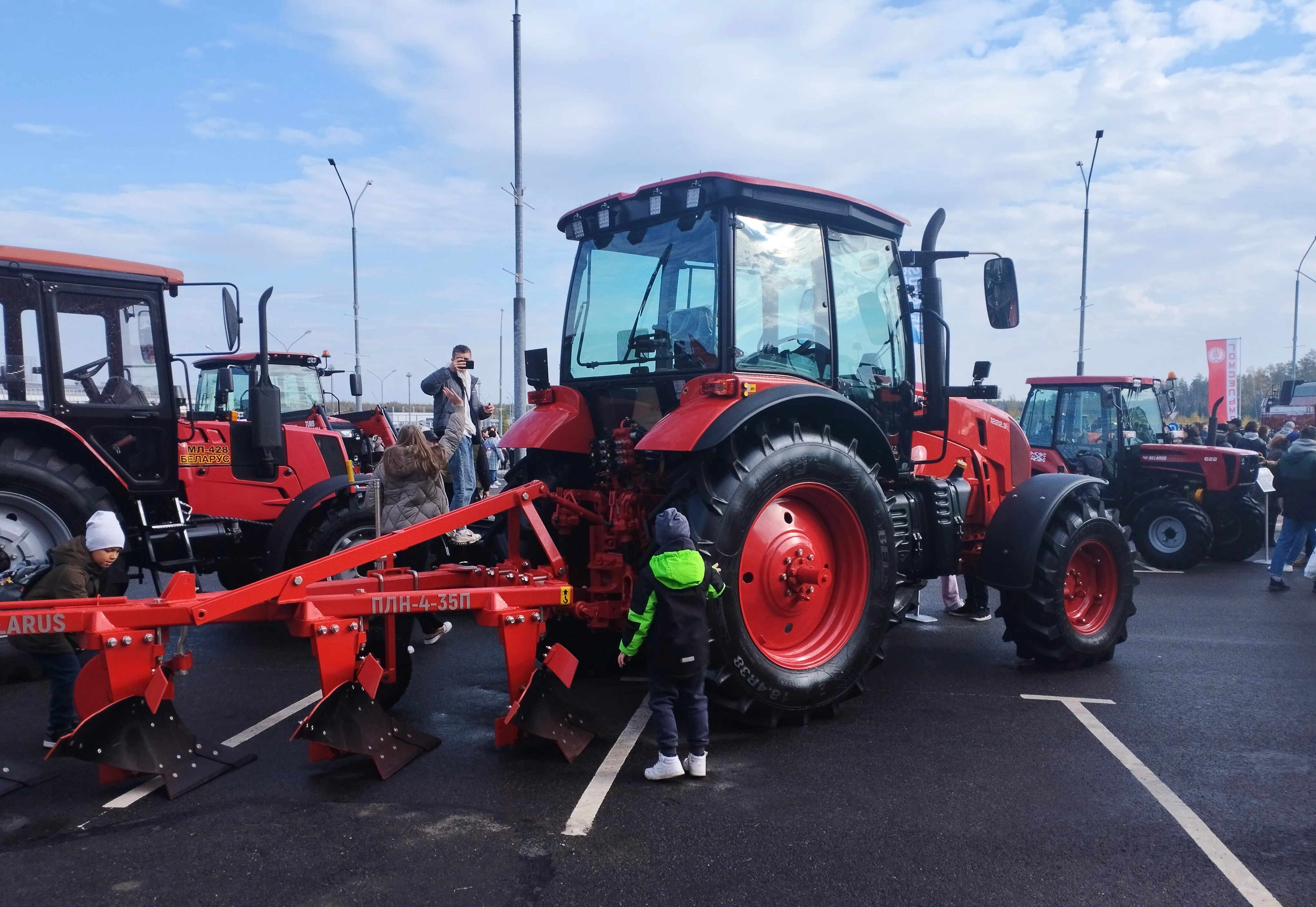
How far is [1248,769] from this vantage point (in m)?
4.41

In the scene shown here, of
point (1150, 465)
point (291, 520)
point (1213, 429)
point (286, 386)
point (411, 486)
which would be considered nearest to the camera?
point (411, 486)

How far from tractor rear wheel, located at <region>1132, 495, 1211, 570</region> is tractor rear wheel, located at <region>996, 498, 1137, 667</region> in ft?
18.4

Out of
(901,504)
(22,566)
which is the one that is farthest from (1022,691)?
(22,566)

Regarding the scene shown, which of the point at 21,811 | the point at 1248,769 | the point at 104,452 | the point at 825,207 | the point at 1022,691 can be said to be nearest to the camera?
the point at 21,811

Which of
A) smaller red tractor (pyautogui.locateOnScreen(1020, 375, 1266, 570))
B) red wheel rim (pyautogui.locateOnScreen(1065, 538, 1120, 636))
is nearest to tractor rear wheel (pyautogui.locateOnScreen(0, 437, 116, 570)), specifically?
red wheel rim (pyautogui.locateOnScreen(1065, 538, 1120, 636))

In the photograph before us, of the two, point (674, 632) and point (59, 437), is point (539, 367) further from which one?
point (59, 437)

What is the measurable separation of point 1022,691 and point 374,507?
4.42 metres

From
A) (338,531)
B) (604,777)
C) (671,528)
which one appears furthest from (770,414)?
(338,531)

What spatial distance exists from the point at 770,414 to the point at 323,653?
7.73 feet

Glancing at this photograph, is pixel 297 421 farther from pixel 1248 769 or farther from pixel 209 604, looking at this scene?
pixel 1248 769

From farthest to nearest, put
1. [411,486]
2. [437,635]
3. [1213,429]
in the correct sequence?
1. [1213,429]
2. [437,635]
3. [411,486]

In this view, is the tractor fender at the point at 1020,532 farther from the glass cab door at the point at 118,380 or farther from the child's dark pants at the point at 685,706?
the glass cab door at the point at 118,380

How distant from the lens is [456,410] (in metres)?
7.75

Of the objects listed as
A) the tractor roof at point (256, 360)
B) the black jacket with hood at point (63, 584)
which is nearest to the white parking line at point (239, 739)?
the black jacket with hood at point (63, 584)
